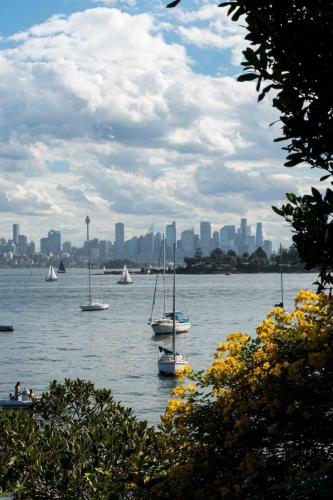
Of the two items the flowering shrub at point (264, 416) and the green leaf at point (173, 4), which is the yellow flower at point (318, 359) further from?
the green leaf at point (173, 4)

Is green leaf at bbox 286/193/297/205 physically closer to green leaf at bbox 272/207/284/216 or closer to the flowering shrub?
green leaf at bbox 272/207/284/216

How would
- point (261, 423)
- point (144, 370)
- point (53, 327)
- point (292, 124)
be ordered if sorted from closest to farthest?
point (292, 124)
point (261, 423)
point (144, 370)
point (53, 327)

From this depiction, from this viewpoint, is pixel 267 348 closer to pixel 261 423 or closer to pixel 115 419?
pixel 261 423

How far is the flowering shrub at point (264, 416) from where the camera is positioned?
8.33 metres

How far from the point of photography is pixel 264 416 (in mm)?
9000

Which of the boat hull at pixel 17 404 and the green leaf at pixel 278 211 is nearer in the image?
the green leaf at pixel 278 211

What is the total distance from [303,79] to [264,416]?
15.5ft

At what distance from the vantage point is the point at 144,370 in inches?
1965

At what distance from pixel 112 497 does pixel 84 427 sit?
33.9 feet

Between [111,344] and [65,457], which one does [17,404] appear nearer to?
[65,457]

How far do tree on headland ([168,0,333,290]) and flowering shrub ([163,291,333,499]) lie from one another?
2.62 meters

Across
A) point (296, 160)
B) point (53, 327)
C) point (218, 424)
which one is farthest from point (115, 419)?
point (53, 327)

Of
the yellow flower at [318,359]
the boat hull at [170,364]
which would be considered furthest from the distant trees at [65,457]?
the boat hull at [170,364]

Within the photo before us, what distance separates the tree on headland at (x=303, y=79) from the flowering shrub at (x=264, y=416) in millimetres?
2621
